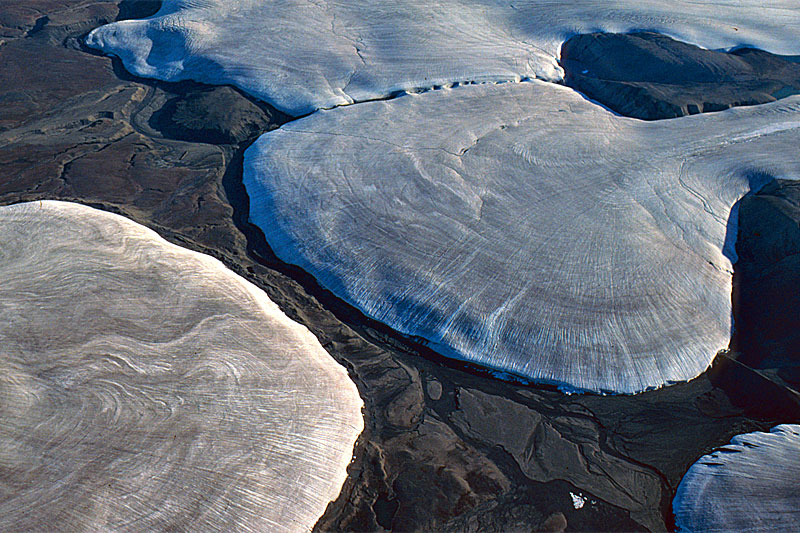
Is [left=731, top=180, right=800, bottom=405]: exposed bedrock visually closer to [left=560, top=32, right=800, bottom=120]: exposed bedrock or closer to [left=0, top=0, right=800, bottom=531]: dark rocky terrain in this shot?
[left=0, top=0, right=800, bottom=531]: dark rocky terrain

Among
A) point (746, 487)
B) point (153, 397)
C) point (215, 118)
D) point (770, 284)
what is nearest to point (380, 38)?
point (215, 118)

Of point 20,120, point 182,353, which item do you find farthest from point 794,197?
point 20,120

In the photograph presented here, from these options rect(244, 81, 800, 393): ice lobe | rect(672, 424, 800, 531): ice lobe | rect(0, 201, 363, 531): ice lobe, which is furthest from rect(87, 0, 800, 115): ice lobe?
rect(672, 424, 800, 531): ice lobe

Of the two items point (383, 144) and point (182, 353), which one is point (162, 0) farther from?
point (182, 353)

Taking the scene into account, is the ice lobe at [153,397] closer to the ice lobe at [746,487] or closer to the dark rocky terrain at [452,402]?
the dark rocky terrain at [452,402]

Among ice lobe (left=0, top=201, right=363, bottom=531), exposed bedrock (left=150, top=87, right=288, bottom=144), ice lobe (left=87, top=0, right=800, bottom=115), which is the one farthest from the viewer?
ice lobe (left=87, top=0, right=800, bottom=115)

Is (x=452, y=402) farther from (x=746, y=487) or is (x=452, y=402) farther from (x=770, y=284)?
(x=770, y=284)

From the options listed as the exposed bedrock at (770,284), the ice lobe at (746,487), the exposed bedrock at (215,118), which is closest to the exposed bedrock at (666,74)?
the exposed bedrock at (770,284)
